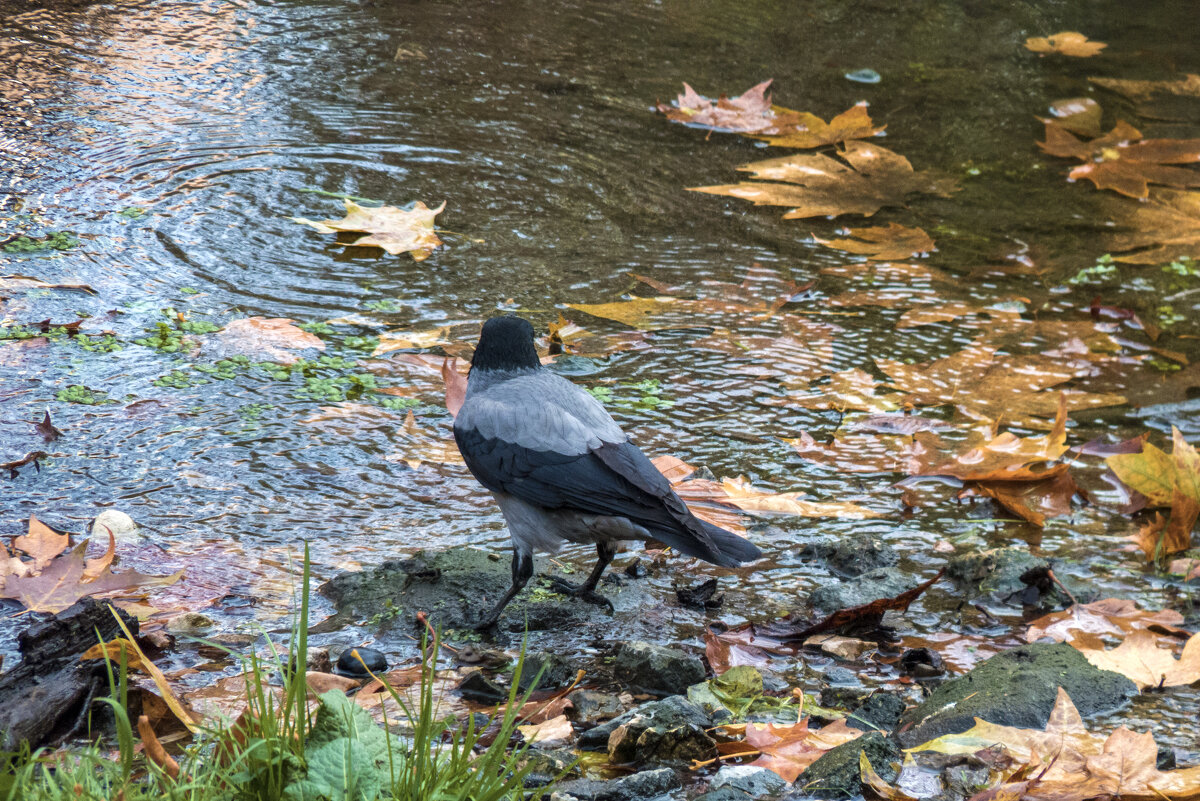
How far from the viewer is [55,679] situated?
2291 millimetres

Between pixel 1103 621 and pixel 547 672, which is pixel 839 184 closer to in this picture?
pixel 1103 621

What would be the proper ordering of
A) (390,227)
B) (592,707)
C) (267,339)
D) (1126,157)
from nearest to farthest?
(592,707)
(267,339)
(390,227)
(1126,157)

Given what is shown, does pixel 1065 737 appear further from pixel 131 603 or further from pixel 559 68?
pixel 559 68

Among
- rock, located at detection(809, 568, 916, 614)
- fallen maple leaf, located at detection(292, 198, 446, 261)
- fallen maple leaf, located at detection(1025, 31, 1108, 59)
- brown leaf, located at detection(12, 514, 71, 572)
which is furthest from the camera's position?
fallen maple leaf, located at detection(1025, 31, 1108, 59)

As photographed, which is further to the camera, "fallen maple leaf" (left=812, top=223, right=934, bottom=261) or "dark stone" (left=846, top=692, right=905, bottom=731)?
"fallen maple leaf" (left=812, top=223, right=934, bottom=261)

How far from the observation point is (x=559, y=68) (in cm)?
790

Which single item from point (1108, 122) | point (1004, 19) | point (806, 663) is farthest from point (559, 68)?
point (806, 663)

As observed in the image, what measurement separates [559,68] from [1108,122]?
12.9ft

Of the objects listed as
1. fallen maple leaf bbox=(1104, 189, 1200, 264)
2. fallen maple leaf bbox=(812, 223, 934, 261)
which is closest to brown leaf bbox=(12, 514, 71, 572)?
fallen maple leaf bbox=(812, 223, 934, 261)

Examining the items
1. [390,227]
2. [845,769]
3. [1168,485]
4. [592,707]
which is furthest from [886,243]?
[845,769]

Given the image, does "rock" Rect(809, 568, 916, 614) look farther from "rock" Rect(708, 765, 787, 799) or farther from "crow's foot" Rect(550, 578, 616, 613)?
"rock" Rect(708, 765, 787, 799)

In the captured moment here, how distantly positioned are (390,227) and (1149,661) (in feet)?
12.9

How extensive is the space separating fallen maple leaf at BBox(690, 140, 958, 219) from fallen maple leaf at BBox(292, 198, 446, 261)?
65.4 inches

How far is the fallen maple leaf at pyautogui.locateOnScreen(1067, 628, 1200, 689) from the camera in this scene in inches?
110
